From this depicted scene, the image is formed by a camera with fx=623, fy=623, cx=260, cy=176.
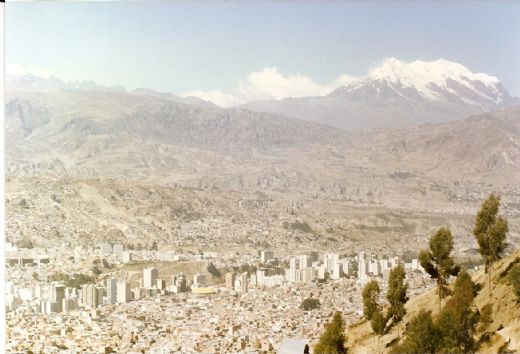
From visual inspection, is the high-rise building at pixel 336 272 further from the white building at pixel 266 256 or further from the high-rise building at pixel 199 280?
the high-rise building at pixel 199 280

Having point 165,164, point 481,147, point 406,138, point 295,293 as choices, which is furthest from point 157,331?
point 481,147

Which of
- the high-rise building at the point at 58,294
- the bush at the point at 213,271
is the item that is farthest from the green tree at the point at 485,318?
the high-rise building at the point at 58,294

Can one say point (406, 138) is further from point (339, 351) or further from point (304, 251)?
point (339, 351)

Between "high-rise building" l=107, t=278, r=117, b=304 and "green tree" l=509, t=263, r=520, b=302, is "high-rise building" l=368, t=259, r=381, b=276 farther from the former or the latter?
"high-rise building" l=107, t=278, r=117, b=304

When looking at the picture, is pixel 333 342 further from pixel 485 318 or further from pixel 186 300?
pixel 186 300

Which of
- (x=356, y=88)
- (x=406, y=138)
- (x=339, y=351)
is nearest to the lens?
(x=339, y=351)

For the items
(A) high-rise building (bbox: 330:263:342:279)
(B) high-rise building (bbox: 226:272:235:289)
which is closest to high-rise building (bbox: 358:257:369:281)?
(A) high-rise building (bbox: 330:263:342:279)
